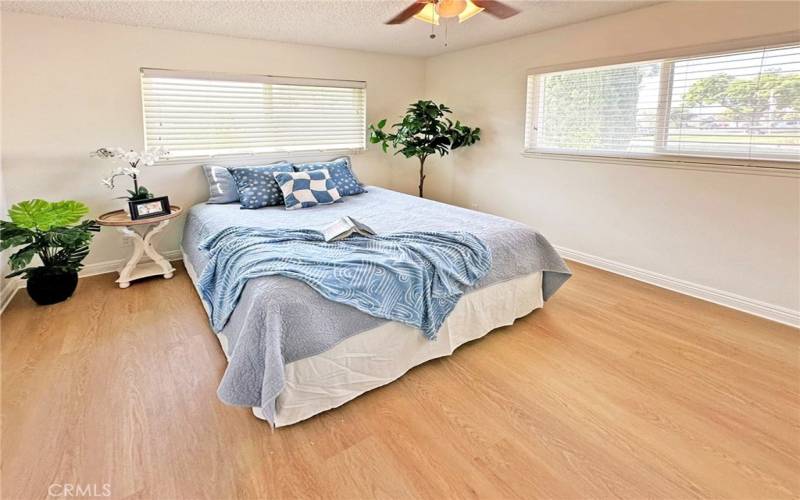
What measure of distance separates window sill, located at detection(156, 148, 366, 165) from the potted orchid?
0.26m

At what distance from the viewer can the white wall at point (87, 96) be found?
123 inches

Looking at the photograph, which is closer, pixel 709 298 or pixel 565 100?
pixel 709 298

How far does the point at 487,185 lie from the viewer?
4672 millimetres

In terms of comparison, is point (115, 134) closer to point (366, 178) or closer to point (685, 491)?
point (366, 178)

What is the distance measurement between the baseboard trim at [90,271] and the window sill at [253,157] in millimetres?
833

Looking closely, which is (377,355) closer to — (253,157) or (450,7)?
(450,7)

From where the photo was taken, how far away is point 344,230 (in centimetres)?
250

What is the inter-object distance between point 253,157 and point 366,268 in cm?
264

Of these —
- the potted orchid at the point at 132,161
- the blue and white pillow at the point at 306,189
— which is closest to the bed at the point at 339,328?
the blue and white pillow at the point at 306,189

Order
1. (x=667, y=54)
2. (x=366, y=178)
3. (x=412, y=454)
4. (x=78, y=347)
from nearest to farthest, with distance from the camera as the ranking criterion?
1. (x=412, y=454)
2. (x=78, y=347)
3. (x=667, y=54)
4. (x=366, y=178)

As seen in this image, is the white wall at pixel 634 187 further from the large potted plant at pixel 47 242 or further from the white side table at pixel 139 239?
the large potted plant at pixel 47 242

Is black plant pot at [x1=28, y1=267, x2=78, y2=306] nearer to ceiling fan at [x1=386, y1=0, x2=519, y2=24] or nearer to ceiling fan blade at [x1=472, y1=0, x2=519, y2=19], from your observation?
ceiling fan at [x1=386, y1=0, x2=519, y2=24]

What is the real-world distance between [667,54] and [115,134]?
431 centimetres

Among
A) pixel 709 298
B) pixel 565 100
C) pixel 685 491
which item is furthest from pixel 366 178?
pixel 685 491
